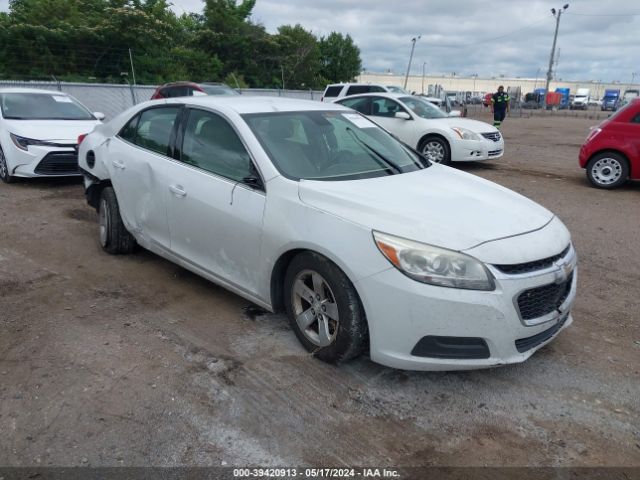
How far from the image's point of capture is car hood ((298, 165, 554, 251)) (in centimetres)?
294

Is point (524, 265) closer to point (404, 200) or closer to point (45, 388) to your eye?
point (404, 200)

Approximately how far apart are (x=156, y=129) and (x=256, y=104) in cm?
99

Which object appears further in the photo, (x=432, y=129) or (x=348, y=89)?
(x=348, y=89)

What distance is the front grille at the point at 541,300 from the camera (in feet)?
9.52

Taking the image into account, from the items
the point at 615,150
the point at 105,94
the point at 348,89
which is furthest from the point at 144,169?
the point at 105,94

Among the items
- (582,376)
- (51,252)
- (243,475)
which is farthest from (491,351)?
(51,252)

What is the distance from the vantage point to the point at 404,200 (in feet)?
10.7

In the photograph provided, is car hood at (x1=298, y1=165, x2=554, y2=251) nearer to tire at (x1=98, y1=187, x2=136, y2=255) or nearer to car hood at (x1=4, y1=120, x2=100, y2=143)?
tire at (x1=98, y1=187, x2=136, y2=255)

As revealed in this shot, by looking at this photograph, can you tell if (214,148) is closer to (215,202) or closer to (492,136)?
(215,202)

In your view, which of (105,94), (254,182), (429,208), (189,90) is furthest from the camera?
(105,94)

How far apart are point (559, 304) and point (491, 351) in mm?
619

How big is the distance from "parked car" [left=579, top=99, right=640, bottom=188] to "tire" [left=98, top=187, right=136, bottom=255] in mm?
7924

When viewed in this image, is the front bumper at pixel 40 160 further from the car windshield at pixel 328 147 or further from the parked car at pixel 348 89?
the parked car at pixel 348 89

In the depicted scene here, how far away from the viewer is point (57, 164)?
27.1 feet
